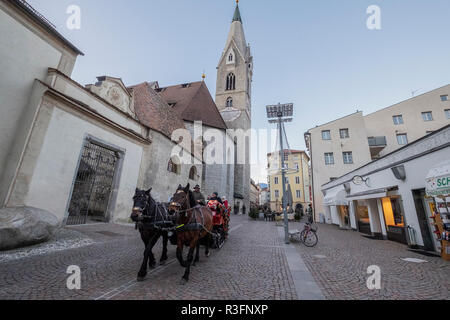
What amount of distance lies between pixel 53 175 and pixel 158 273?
7169 millimetres

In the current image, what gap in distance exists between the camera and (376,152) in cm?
2466

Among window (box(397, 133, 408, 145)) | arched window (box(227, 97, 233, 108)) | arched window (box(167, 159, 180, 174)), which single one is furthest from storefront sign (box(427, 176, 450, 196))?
arched window (box(227, 97, 233, 108))

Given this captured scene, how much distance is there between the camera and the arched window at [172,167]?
55.8 ft

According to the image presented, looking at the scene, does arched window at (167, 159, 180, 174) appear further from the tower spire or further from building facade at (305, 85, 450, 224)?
the tower spire

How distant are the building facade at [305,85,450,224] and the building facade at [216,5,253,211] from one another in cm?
1572

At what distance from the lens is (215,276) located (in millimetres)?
4316

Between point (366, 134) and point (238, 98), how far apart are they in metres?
25.9

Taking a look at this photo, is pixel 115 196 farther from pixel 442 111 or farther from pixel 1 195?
pixel 442 111

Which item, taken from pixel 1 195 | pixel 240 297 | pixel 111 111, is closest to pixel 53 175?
pixel 1 195

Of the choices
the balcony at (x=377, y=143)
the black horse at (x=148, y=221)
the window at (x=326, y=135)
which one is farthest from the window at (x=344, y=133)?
the black horse at (x=148, y=221)

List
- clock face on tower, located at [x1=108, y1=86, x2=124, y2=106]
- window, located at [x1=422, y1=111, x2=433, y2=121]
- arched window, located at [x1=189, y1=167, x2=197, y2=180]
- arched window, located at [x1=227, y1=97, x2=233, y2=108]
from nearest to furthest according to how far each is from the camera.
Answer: clock face on tower, located at [x1=108, y1=86, x2=124, y2=106] → arched window, located at [x1=189, y1=167, x2=197, y2=180] → window, located at [x1=422, y1=111, x2=433, y2=121] → arched window, located at [x1=227, y1=97, x2=233, y2=108]

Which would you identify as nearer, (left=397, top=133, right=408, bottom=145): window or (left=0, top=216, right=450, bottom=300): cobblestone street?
(left=0, top=216, right=450, bottom=300): cobblestone street

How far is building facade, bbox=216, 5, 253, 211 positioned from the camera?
37281 mm
